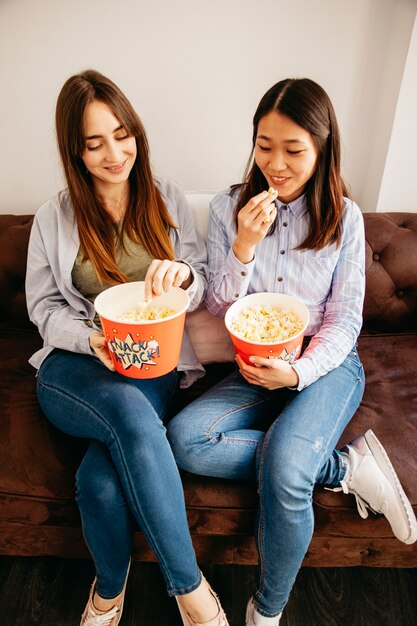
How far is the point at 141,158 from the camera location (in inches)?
54.6

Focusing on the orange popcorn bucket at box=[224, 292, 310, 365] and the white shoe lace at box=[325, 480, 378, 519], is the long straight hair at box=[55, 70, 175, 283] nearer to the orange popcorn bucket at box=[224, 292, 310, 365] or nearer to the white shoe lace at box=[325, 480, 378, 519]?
the orange popcorn bucket at box=[224, 292, 310, 365]

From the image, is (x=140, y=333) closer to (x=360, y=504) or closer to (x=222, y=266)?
(x=222, y=266)

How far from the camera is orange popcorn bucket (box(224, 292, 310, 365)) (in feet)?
3.75

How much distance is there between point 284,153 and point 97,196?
23.5 inches

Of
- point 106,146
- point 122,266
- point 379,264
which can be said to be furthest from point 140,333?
point 379,264

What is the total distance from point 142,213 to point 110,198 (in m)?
0.13

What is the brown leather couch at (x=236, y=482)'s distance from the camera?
1.25 m

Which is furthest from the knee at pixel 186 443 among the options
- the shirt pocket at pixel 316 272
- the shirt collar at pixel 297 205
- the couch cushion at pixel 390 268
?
the couch cushion at pixel 390 268

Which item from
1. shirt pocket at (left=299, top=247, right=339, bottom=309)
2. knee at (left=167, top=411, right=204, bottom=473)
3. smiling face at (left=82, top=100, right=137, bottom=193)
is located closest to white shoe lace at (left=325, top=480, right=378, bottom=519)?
knee at (left=167, top=411, right=204, bottom=473)

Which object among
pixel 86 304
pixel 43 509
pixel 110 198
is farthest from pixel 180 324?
pixel 43 509

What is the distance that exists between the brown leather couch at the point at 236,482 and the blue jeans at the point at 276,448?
8 centimetres

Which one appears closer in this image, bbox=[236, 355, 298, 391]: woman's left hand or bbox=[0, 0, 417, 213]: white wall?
bbox=[236, 355, 298, 391]: woman's left hand

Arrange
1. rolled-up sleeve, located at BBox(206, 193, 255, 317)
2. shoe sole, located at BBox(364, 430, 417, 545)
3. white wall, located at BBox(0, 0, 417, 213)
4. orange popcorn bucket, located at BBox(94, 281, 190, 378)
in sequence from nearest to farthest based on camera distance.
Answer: orange popcorn bucket, located at BBox(94, 281, 190, 378), shoe sole, located at BBox(364, 430, 417, 545), rolled-up sleeve, located at BBox(206, 193, 255, 317), white wall, located at BBox(0, 0, 417, 213)

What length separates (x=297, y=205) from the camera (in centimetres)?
139
